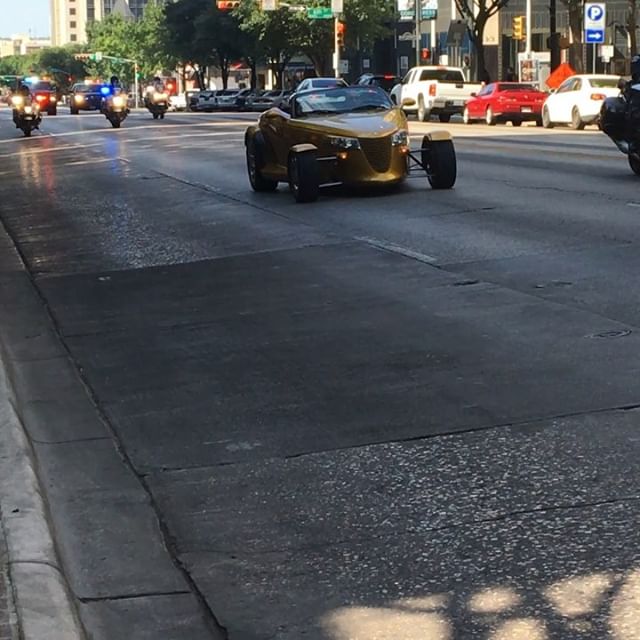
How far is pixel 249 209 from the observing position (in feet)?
57.9

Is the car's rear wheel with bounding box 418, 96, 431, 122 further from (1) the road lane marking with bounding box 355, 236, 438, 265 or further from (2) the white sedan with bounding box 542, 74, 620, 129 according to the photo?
(1) the road lane marking with bounding box 355, 236, 438, 265

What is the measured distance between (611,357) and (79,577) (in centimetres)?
391

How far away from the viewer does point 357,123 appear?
18.2 metres

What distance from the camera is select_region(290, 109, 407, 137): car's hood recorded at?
18.0m

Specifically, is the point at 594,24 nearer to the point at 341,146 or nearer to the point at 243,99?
the point at 341,146

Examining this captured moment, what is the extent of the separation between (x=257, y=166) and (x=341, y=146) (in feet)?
6.97

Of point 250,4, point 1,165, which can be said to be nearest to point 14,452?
point 1,165

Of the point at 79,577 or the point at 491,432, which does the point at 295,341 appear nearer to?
the point at 491,432

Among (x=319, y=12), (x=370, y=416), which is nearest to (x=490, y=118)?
(x=319, y=12)

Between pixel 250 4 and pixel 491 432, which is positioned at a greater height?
pixel 250 4

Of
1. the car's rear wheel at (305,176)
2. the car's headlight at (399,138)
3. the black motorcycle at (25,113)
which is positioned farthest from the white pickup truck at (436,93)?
the car's rear wheel at (305,176)

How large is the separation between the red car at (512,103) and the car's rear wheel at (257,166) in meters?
25.6

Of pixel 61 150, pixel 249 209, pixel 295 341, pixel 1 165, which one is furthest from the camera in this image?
pixel 61 150

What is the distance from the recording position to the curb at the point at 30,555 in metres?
4.39
